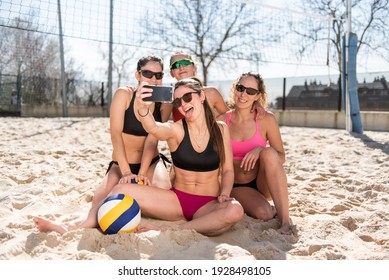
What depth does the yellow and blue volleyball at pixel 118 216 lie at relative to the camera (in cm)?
228

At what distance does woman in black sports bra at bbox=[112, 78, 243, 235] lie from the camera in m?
2.47

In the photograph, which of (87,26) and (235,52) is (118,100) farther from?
(235,52)

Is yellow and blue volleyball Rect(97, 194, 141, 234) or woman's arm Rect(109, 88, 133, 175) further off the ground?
woman's arm Rect(109, 88, 133, 175)

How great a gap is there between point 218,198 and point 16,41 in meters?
13.5

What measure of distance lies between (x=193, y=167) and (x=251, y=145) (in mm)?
616

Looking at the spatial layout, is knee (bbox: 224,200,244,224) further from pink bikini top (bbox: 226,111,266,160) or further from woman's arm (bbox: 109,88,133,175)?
woman's arm (bbox: 109,88,133,175)

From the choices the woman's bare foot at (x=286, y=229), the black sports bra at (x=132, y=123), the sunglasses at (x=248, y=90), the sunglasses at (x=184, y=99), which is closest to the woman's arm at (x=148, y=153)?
the black sports bra at (x=132, y=123)

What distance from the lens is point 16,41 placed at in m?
13.8

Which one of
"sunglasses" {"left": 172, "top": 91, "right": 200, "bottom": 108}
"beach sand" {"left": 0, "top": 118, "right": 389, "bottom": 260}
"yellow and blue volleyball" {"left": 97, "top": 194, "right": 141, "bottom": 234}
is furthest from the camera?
"sunglasses" {"left": 172, "top": 91, "right": 200, "bottom": 108}

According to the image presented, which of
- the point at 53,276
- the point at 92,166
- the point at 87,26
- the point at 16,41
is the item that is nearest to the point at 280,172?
the point at 53,276

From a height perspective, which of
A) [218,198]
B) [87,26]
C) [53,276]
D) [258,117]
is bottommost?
[53,276]

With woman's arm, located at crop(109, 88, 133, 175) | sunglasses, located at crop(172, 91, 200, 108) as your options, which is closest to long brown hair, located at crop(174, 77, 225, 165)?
sunglasses, located at crop(172, 91, 200, 108)

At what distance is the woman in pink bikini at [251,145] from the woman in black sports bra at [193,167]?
0.29 metres

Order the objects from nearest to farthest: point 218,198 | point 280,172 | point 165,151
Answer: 1. point 218,198
2. point 280,172
3. point 165,151
